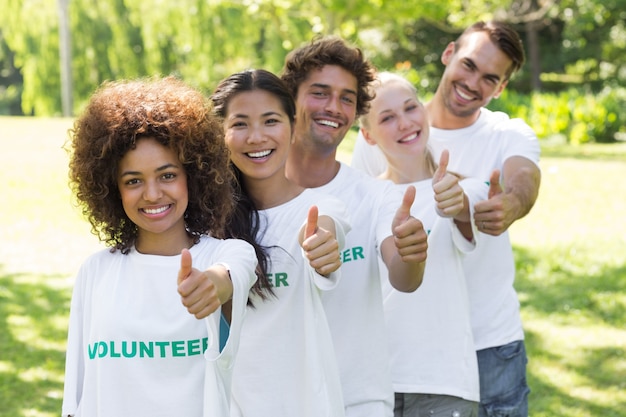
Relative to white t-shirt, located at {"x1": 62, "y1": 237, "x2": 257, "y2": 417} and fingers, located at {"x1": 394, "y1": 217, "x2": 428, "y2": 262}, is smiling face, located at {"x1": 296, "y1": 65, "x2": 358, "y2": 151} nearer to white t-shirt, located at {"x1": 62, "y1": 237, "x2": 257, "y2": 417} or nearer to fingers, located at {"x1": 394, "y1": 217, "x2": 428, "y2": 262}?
fingers, located at {"x1": 394, "y1": 217, "x2": 428, "y2": 262}

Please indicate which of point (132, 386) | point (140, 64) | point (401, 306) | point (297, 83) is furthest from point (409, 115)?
point (140, 64)

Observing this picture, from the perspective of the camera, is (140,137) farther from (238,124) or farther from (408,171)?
(408,171)

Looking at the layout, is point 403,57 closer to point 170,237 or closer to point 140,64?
point 140,64

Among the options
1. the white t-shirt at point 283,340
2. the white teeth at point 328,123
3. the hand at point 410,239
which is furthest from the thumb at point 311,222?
the white teeth at point 328,123

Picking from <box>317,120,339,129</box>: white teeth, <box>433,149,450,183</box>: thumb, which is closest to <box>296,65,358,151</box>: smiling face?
<box>317,120,339,129</box>: white teeth

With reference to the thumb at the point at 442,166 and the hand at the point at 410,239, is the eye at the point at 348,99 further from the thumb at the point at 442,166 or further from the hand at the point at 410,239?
the hand at the point at 410,239

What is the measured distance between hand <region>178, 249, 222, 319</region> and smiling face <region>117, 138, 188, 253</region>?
0.36 metres

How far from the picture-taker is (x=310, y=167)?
3.00m

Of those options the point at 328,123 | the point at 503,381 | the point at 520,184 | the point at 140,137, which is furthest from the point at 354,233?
the point at 503,381

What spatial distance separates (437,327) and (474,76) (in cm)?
120

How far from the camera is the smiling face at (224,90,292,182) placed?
2.70 meters

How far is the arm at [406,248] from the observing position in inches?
99.3

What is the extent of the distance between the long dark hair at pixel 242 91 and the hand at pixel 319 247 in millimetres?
272

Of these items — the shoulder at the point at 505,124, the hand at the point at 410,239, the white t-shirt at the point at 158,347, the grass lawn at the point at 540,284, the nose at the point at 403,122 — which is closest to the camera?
the white t-shirt at the point at 158,347
